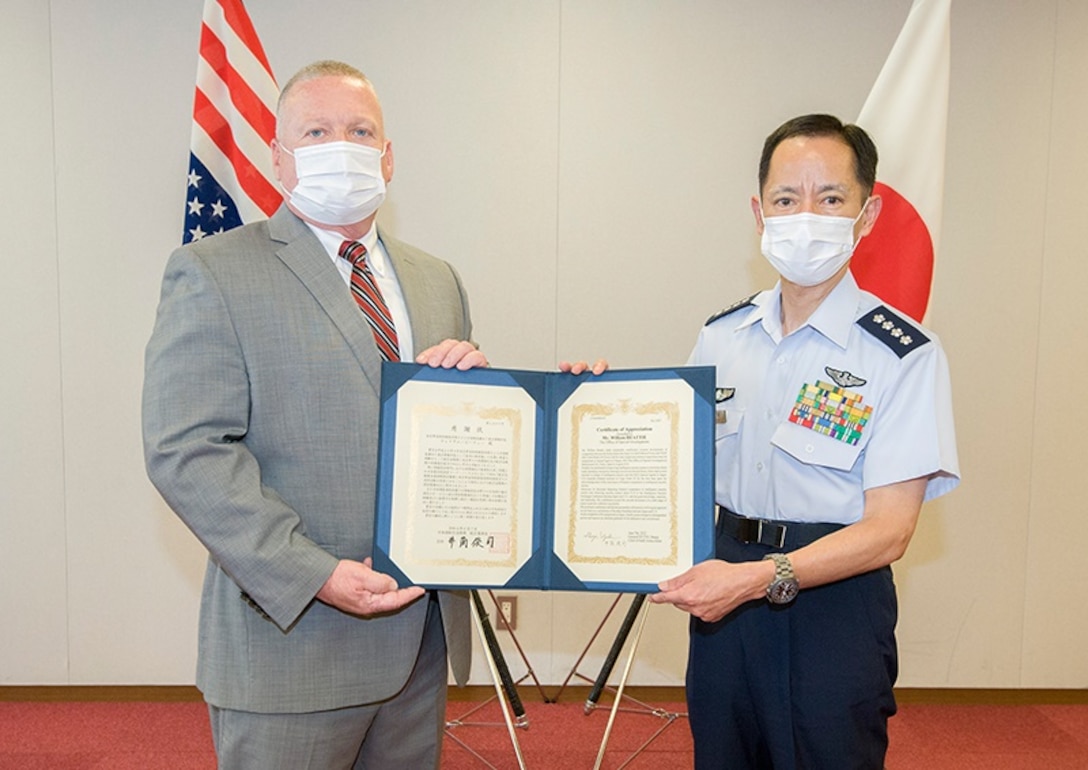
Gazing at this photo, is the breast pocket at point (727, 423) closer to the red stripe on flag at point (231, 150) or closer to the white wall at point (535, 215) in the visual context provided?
the white wall at point (535, 215)

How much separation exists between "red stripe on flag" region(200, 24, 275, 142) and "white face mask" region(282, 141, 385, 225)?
1385 millimetres

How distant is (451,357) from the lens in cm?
162

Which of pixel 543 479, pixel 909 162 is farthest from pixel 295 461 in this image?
pixel 909 162

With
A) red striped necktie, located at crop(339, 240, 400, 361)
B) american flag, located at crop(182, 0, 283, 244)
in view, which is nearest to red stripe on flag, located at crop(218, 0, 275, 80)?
american flag, located at crop(182, 0, 283, 244)

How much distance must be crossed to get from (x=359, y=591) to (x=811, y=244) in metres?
1.16

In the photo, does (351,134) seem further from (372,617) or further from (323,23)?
(323,23)

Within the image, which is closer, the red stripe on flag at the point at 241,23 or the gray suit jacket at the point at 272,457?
the gray suit jacket at the point at 272,457

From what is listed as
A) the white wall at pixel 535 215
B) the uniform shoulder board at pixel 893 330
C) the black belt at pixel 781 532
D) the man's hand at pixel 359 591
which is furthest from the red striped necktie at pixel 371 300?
the white wall at pixel 535 215

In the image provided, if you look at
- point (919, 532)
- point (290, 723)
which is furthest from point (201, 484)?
point (919, 532)

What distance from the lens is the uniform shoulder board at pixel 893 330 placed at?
5.59 ft

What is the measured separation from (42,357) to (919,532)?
3925mm

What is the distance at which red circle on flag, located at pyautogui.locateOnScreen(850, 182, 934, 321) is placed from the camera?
2.91 metres

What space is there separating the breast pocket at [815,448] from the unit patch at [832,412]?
0.4 inches

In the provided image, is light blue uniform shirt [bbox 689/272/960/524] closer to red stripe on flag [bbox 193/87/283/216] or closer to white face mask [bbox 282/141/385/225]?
white face mask [bbox 282/141/385/225]
